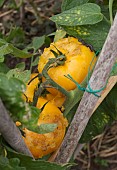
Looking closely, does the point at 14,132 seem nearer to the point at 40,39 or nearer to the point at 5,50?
the point at 5,50

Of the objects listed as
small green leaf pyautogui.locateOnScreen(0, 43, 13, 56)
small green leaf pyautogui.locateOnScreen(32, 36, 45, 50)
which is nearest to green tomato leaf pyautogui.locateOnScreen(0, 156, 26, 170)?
small green leaf pyautogui.locateOnScreen(0, 43, 13, 56)

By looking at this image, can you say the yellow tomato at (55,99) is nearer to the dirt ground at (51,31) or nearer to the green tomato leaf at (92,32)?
the green tomato leaf at (92,32)

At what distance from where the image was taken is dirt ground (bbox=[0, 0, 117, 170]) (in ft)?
5.86

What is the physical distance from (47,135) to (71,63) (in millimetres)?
151

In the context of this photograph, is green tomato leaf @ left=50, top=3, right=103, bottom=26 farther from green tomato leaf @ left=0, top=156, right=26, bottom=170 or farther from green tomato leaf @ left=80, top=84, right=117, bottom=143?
green tomato leaf @ left=0, top=156, right=26, bottom=170

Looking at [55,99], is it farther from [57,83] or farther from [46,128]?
[46,128]

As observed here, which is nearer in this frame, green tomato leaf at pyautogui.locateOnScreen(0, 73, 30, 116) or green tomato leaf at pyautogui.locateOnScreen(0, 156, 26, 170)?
green tomato leaf at pyautogui.locateOnScreen(0, 73, 30, 116)

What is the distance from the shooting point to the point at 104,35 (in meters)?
0.96

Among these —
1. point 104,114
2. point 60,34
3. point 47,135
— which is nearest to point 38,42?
point 60,34

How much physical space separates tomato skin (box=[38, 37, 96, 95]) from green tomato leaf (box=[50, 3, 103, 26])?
0.05 m

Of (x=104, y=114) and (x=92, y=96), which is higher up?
(x=92, y=96)

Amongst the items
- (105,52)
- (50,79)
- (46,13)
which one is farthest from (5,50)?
(46,13)

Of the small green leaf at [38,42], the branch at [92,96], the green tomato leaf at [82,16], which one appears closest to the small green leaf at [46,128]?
the branch at [92,96]

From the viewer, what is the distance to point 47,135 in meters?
0.89
